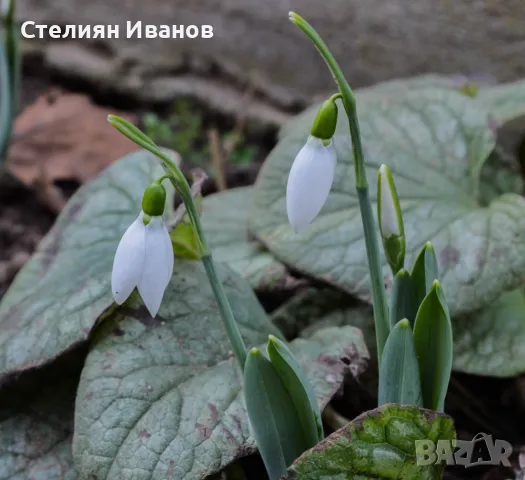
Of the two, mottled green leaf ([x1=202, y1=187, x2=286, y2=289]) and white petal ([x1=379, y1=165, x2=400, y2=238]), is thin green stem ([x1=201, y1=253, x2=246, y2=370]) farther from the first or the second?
mottled green leaf ([x1=202, y1=187, x2=286, y2=289])

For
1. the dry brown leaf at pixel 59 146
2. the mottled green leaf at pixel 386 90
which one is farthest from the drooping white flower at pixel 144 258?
the dry brown leaf at pixel 59 146

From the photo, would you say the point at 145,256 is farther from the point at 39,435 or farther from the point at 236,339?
the point at 39,435

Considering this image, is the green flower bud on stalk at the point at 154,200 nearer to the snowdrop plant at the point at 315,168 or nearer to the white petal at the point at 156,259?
the white petal at the point at 156,259

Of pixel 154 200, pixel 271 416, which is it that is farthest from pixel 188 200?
pixel 271 416

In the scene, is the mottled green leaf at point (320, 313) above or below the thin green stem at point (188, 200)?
below

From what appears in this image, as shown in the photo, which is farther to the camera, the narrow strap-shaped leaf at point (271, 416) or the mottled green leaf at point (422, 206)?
the mottled green leaf at point (422, 206)

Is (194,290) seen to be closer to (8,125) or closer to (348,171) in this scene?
(348,171)
